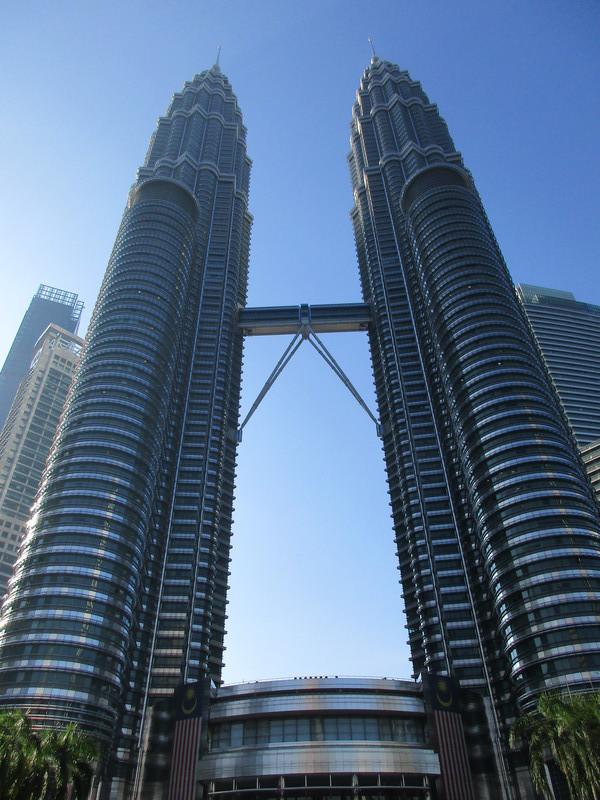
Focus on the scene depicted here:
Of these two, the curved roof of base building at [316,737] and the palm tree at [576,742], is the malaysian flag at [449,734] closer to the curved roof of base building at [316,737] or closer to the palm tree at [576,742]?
the curved roof of base building at [316,737]

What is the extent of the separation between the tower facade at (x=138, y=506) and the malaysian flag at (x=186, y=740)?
35.9 feet

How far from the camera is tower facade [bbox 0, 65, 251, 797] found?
9644 centimetres

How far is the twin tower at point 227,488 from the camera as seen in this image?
319ft

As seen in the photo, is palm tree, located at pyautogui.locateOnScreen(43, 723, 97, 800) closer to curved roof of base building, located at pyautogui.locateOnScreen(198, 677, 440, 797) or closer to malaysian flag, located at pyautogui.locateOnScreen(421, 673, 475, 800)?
curved roof of base building, located at pyautogui.locateOnScreen(198, 677, 440, 797)

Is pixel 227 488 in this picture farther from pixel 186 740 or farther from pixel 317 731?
pixel 317 731

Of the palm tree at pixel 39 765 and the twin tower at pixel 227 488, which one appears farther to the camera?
the twin tower at pixel 227 488

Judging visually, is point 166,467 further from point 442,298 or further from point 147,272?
point 442,298

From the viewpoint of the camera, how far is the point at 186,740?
292 feet

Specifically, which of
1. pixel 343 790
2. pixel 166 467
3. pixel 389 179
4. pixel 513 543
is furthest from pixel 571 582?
pixel 389 179

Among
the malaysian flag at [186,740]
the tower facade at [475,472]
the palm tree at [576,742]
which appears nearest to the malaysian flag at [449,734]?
the tower facade at [475,472]

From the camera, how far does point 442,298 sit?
14562 centimetres

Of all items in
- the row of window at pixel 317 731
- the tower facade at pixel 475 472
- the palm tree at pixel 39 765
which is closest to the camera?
the palm tree at pixel 39 765

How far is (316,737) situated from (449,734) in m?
18.3

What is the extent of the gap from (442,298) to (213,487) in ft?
216
